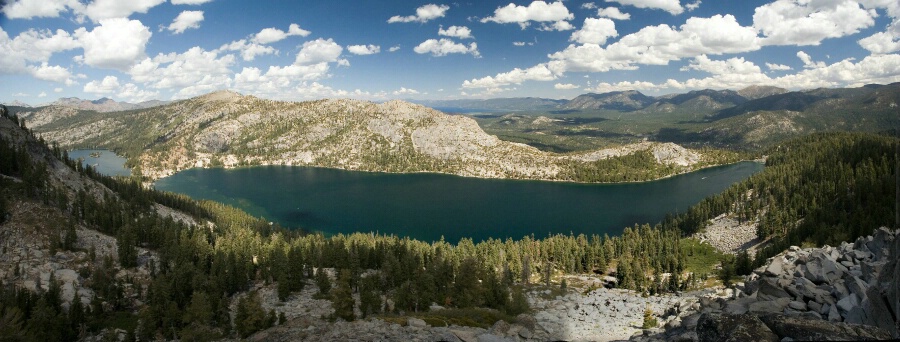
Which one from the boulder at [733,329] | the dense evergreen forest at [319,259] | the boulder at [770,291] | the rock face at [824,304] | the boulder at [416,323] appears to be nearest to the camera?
the rock face at [824,304]

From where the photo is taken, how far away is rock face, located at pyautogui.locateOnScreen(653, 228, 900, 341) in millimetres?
12078

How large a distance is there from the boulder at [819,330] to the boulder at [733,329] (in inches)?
12.4

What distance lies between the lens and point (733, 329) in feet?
48.0

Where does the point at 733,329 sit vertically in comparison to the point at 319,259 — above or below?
above

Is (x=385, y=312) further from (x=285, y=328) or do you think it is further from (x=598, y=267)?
(x=598, y=267)

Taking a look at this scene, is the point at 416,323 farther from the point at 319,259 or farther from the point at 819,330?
the point at 319,259

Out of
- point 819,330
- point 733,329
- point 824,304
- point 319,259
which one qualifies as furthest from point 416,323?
point 319,259

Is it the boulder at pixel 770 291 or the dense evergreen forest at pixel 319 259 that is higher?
the boulder at pixel 770 291

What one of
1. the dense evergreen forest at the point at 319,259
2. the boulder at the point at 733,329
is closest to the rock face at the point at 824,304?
the boulder at the point at 733,329

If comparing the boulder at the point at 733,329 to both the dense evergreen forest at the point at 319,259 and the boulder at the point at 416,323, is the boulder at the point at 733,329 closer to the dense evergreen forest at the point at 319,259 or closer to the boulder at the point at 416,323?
the boulder at the point at 416,323

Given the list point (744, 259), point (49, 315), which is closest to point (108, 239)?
point (49, 315)

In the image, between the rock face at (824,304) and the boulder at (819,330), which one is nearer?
the boulder at (819,330)

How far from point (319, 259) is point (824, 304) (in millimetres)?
77966

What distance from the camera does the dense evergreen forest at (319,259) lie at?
177 ft
